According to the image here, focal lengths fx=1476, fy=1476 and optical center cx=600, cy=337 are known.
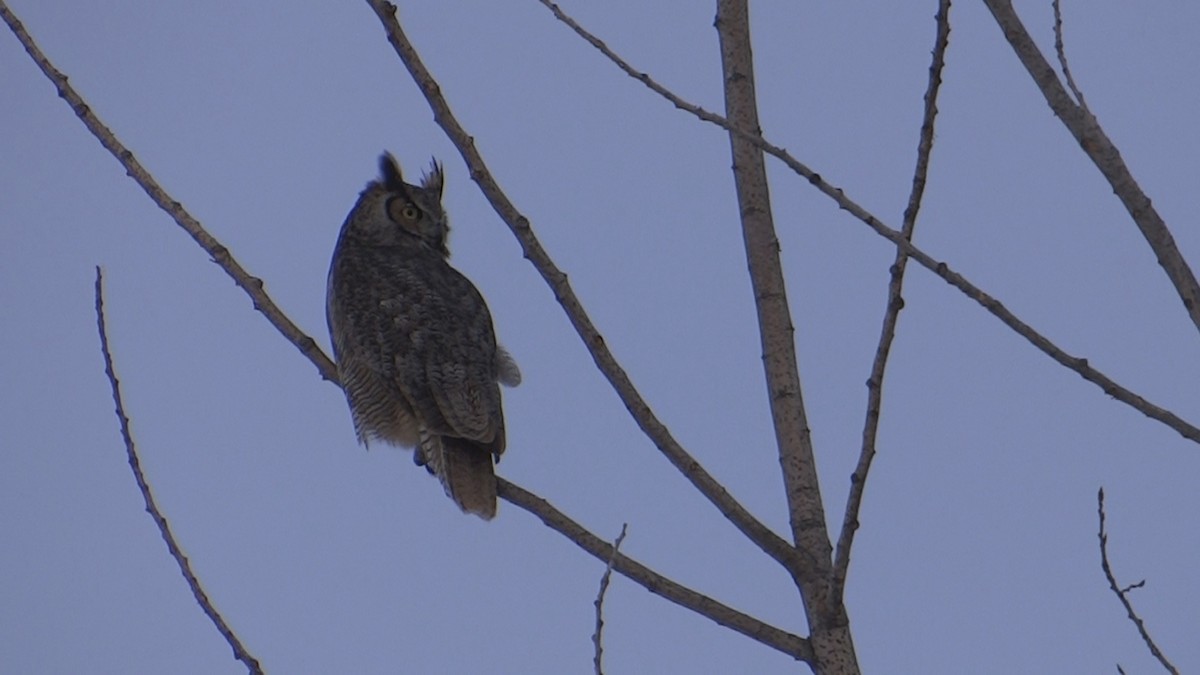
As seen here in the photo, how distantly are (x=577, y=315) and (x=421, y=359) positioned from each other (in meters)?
2.19

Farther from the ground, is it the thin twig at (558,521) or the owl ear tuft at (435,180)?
the owl ear tuft at (435,180)

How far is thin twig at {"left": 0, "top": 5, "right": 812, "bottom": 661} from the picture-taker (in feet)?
8.07

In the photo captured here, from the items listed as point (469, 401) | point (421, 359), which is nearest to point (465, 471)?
point (469, 401)

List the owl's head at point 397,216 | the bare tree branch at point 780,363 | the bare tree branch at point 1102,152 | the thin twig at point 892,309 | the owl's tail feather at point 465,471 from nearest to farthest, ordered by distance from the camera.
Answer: the bare tree branch at point 1102,152 < the thin twig at point 892,309 < the bare tree branch at point 780,363 < the owl's tail feather at point 465,471 < the owl's head at point 397,216

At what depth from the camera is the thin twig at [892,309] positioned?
2115 millimetres

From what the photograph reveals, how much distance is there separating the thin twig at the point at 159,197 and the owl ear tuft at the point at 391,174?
2.17 m

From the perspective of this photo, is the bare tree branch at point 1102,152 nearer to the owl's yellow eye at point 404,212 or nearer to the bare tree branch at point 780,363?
the bare tree branch at point 780,363

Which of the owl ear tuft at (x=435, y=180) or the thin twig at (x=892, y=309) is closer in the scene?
the thin twig at (x=892, y=309)

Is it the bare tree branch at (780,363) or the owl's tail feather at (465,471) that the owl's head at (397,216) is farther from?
the bare tree branch at (780,363)

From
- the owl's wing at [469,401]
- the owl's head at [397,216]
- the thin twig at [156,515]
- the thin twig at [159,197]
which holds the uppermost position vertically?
the owl's head at [397,216]

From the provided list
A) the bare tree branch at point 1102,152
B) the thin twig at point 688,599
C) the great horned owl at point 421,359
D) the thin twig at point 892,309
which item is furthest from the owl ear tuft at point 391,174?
the bare tree branch at point 1102,152

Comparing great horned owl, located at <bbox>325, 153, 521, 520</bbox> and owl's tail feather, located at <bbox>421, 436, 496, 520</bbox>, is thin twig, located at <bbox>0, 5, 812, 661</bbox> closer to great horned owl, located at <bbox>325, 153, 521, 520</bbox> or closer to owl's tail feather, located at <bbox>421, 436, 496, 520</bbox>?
owl's tail feather, located at <bbox>421, 436, 496, 520</bbox>

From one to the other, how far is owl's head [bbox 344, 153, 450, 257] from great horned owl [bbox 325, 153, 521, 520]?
0.04 feet

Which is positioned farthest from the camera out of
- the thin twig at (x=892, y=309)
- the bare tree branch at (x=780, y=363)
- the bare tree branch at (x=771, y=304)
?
the bare tree branch at (x=771, y=304)
